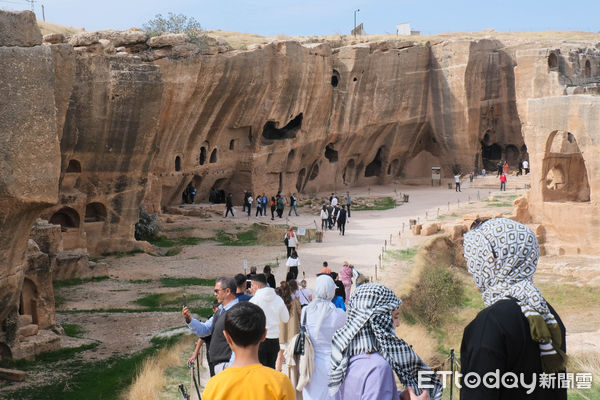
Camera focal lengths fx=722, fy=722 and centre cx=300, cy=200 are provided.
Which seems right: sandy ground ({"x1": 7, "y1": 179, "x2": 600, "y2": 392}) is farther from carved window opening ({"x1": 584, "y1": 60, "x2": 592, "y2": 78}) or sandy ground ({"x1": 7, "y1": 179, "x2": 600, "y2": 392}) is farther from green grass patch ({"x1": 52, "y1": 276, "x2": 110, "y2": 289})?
carved window opening ({"x1": 584, "y1": 60, "x2": 592, "y2": 78})

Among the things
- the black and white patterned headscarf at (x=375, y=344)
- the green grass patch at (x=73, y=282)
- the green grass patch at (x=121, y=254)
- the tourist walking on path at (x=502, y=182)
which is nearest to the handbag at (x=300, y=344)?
the black and white patterned headscarf at (x=375, y=344)

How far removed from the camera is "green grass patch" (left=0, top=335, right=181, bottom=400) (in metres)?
10.2

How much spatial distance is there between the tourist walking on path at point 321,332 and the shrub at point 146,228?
19.8m

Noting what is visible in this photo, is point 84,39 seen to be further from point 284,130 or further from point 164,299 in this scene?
point 284,130

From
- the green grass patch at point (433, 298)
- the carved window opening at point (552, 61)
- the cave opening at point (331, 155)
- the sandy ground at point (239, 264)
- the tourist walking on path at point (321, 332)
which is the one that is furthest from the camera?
the cave opening at point (331, 155)

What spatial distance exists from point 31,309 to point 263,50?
59.7 ft

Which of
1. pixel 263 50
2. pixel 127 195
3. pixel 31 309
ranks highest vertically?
pixel 263 50

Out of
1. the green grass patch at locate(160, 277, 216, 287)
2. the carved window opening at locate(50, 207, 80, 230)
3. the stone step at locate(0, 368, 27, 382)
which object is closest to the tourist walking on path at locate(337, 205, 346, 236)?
the green grass patch at locate(160, 277, 216, 287)

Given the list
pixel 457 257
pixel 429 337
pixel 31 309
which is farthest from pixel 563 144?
pixel 31 309

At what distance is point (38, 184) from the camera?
10484mm

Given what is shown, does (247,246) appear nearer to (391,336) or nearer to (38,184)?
(38,184)

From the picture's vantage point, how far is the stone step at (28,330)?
480 inches

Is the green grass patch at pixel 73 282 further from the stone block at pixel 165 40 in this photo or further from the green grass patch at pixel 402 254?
the stone block at pixel 165 40

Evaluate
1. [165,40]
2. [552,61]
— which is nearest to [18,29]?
[165,40]
